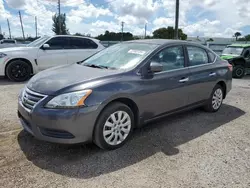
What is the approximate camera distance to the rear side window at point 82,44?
8.71 m

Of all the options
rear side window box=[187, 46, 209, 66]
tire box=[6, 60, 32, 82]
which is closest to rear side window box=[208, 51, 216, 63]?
rear side window box=[187, 46, 209, 66]

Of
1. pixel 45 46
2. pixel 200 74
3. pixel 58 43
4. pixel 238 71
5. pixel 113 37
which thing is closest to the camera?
pixel 200 74

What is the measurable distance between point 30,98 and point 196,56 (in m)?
3.12

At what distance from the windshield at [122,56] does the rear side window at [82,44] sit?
4.60 m

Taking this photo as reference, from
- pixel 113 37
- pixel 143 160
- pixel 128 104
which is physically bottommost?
pixel 143 160

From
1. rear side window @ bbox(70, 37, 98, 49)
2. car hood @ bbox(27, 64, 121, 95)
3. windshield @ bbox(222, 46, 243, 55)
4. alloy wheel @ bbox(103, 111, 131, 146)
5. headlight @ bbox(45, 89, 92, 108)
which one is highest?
rear side window @ bbox(70, 37, 98, 49)

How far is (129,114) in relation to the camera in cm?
340

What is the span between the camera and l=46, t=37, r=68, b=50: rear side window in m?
8.30

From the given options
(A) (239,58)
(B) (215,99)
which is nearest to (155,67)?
(B) (215,99)

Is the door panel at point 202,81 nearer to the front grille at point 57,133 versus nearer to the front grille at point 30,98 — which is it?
the front grille at point 57,133

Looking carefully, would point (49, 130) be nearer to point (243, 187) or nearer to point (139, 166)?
point (139, 166)

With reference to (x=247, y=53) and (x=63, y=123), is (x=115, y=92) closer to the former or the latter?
(x=63, y=123)

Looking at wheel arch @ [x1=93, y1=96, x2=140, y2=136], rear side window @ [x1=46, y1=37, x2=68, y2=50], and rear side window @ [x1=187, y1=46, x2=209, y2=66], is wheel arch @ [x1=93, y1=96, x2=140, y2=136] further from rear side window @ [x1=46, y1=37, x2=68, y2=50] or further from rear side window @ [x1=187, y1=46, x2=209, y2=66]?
rear side window @ [x1=46, y1=37, x2=68, y2=50]

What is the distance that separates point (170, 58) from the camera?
4062mm
